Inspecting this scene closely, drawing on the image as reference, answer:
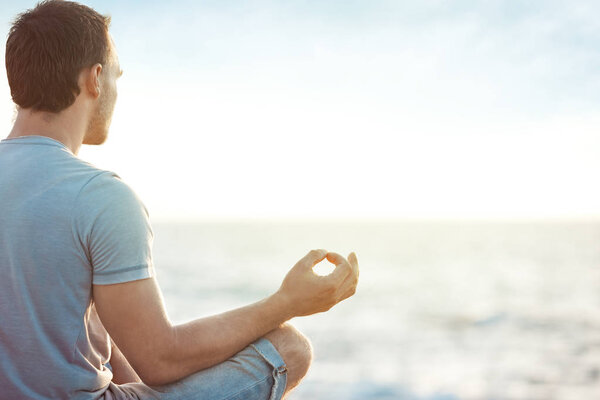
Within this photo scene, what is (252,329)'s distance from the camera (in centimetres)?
178

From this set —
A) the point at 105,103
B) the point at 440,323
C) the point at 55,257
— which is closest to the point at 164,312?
the point at 55,257

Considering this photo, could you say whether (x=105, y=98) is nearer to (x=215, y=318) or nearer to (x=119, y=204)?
(x=119, y=204)

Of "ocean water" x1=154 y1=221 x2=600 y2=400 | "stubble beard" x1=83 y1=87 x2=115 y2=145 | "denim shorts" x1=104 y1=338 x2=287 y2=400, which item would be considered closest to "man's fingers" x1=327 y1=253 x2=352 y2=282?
"denim shorts" x1=104 y1=338 x2=287 y2=400

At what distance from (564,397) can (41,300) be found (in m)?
8.97

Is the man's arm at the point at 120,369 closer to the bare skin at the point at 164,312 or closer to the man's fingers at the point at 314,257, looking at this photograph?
the bare skin at the point at 164,312

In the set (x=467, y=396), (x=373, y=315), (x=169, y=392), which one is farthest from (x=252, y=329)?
(x=373, y=315)

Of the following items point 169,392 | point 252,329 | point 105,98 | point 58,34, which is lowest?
point 169,392

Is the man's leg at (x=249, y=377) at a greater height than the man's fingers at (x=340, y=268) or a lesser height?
lesser

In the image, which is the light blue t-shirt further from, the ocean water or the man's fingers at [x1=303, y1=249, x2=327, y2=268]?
the ocean water

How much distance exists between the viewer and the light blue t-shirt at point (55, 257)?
1.49 meters

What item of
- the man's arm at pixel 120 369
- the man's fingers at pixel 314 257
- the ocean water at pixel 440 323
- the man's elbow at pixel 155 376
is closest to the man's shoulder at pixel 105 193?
the man's elbow at pixel 155 376

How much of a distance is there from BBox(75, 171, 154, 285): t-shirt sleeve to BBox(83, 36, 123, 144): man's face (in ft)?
1.34

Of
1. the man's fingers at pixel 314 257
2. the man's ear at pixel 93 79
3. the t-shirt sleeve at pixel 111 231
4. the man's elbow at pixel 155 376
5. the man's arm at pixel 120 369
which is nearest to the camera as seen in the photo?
the t-shirt sleeve at pixel 111 231

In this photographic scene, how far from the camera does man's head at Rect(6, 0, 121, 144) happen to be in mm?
1731
